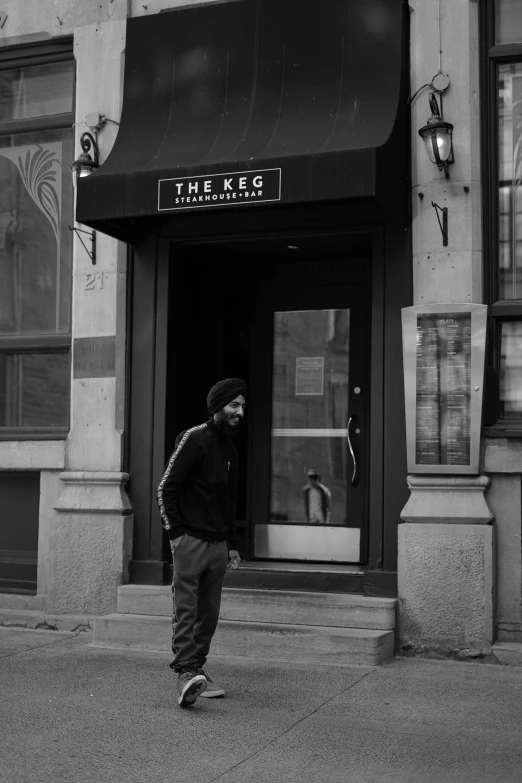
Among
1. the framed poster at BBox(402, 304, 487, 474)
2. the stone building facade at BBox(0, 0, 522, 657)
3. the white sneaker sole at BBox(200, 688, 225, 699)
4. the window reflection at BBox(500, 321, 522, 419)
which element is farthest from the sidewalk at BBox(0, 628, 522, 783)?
the window reflection at BBox(500, 321, 522, 419)

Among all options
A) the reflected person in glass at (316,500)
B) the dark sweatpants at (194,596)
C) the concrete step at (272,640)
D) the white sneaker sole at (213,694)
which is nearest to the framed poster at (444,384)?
the concrete step at (272,640)

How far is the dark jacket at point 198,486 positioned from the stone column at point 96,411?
2.48 metres

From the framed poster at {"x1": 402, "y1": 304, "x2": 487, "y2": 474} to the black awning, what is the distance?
119cm

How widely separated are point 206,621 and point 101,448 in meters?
2.94

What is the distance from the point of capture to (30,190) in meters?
Answer: 9.55

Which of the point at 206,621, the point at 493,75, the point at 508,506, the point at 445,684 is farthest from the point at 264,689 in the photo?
the point at 493,75

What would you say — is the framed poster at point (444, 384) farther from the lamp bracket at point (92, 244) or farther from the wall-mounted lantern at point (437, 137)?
the lamp bracket at point (92, 244)

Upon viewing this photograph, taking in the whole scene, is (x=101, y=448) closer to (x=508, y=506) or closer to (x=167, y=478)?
(x=167, y=478)

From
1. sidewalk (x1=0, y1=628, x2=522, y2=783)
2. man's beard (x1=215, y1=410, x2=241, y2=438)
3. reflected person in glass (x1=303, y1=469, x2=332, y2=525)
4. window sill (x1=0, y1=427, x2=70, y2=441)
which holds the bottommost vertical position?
sidewalk (x1=0, y1=628, x2=522, y2=783)

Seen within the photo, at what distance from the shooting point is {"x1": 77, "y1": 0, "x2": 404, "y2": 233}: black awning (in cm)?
752

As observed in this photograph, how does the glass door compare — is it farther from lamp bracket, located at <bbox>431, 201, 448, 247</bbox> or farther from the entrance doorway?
lamp bracket, located at <bbox>431, 201, 448, 247</bbox>

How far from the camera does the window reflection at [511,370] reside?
7.78 m

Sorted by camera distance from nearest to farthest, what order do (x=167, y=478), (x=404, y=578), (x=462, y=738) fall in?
(x=462, y=738), (x=167, y=478), (x=404, y=578)

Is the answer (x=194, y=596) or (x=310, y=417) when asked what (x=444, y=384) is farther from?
(x=194, y=596)
